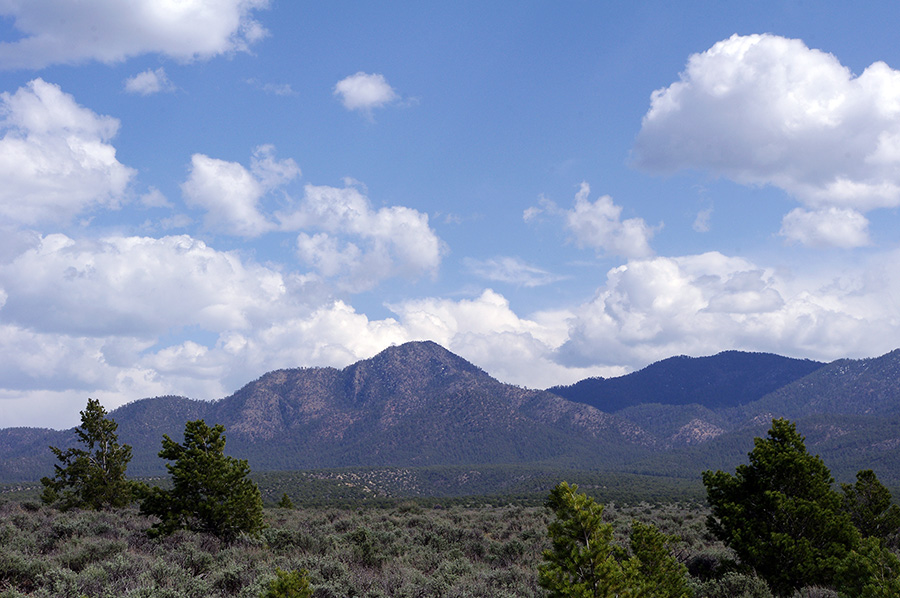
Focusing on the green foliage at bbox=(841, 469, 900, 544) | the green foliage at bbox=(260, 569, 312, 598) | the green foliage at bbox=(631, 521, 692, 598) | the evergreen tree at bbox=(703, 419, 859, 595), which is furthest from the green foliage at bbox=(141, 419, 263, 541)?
the green foliage at bbox=(841, 469, 900, 544)

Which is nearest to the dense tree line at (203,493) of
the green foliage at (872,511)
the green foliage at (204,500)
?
the green foliage at (204,500)

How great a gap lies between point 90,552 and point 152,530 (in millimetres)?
3482

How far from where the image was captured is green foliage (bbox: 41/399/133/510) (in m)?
34.1

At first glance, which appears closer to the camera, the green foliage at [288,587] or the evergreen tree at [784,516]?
the green foliage at [288,587]

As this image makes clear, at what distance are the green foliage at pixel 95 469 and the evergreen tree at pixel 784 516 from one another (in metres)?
32.3

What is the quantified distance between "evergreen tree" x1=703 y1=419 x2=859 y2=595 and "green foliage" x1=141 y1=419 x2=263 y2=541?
643 inches

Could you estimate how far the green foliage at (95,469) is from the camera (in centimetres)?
3406

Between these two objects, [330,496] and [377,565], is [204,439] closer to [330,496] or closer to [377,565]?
[377,565]

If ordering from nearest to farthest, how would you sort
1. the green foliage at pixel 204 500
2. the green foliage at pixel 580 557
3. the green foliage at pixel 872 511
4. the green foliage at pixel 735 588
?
the green foliage at pixel 580 557
the green foliage at pixel 735 588
the green foliage at pixel 204 500
the green foliage at pixel 872 511

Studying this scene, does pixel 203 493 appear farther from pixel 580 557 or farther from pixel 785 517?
pixel 785 517

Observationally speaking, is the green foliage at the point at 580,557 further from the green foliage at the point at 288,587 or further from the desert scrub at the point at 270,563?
the green foliage at the point at 288,587

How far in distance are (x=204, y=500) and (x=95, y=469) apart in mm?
18512

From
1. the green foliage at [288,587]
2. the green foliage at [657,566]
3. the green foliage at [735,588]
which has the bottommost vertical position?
the green foliage at [735,588]

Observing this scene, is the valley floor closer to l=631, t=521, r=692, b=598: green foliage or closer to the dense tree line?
the dense tree line
